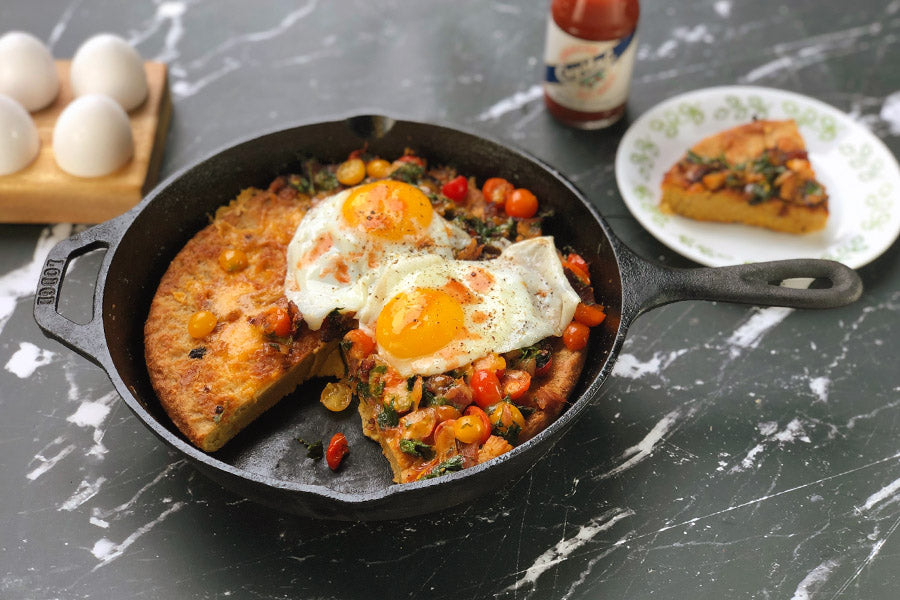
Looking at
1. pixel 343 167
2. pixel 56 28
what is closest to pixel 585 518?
pixel 343 167

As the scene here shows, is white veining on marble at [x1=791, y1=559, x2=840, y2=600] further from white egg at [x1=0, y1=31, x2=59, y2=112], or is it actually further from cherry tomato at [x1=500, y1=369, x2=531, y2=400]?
white egg at [x1=0, y1=31, x2=59, y2=112]

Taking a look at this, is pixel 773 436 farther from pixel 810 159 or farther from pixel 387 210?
pixel 387 210

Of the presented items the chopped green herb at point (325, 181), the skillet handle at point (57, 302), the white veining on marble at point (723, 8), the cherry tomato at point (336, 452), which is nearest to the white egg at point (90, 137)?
the skillet handle at point (57, 302)

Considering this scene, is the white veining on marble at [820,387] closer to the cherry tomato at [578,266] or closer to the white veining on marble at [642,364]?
the white veining on marble at [642,364]

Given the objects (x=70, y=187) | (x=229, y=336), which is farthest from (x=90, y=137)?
(x=229, y=336)

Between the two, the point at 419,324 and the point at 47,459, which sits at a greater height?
the point at 419,324
